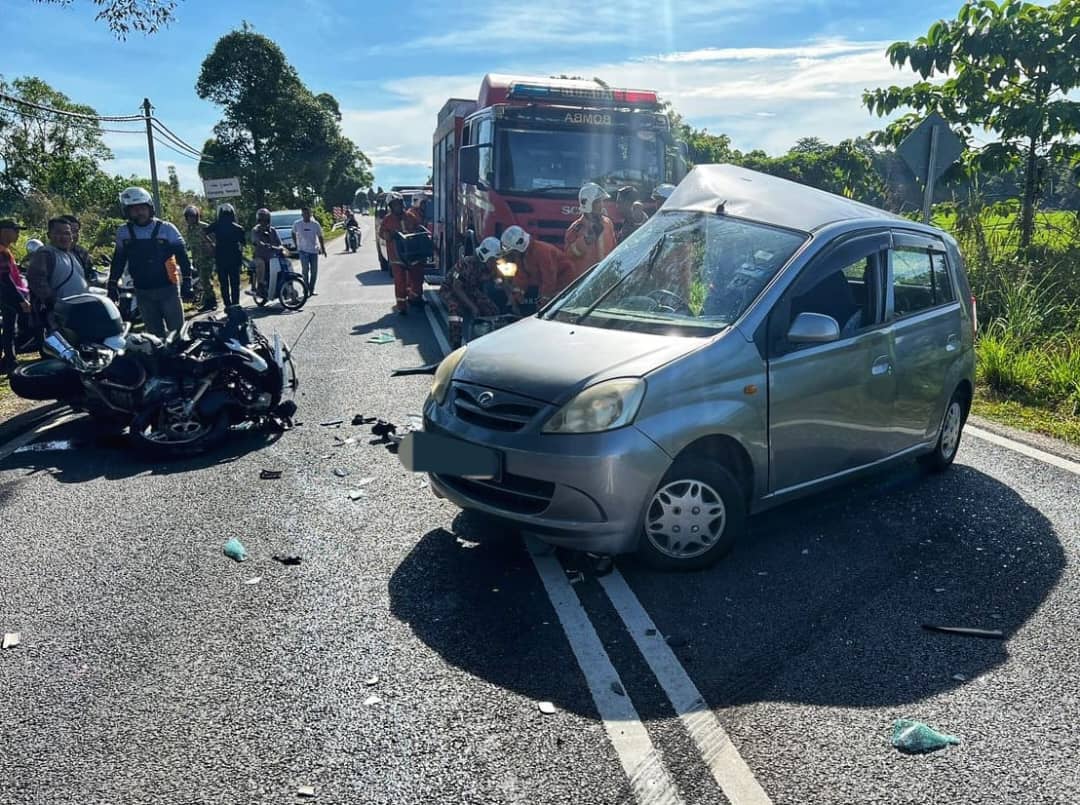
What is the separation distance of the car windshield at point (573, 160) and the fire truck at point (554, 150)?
0.04ft

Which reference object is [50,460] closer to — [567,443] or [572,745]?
[567,443]

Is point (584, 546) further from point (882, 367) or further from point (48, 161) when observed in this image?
point (48, 161)

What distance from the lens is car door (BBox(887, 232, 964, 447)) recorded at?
5.40m

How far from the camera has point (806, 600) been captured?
424 cm

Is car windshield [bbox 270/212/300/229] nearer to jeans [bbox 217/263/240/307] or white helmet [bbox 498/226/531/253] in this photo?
jeans [bbox 217/263/240/307]

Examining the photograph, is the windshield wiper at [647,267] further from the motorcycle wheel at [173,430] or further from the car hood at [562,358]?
the motorcycle wheel at [173,430]

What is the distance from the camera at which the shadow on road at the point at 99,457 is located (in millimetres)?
6402

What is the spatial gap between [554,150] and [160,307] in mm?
5557

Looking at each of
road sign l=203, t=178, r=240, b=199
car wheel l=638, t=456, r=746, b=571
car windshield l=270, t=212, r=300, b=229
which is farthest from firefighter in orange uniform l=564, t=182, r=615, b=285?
car windshield l=270, t=212, r=300, b=229

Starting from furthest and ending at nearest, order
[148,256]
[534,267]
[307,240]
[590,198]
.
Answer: [307,240], [534,267], [590,198], [148,256]

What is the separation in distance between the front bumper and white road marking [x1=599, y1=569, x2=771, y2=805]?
265 millimetres

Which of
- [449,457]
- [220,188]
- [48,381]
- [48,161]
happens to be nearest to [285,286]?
[48,381]

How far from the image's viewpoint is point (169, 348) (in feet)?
22.6

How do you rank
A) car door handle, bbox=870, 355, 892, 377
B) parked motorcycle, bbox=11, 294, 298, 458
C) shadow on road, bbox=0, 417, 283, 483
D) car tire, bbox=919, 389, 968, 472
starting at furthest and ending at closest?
parked motorcycle, bbox=11, 294, 298, 458 < shadow on road, bbox=0, 417, 283, 483 < car tire, bbox=919, 389, 968, 472 < car door handle, bbox=870, 355, 892, 377
